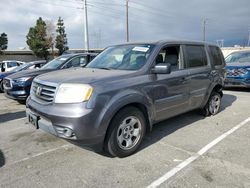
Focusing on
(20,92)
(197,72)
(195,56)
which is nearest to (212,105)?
(197,72)

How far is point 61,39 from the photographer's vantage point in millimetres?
44031

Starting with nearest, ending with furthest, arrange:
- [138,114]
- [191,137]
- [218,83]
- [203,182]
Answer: [203,182]
[138,114]
[191,137]
[218,83]

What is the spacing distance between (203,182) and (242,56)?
9.50m

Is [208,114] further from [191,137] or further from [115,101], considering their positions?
[115,101]

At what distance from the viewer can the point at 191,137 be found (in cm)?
438

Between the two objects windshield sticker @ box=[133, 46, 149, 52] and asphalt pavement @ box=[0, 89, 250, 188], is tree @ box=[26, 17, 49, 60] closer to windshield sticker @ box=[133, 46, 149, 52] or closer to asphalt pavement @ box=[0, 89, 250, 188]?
asphalt pavement @ box=[0, 89, 250, 188]

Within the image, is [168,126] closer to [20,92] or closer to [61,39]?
[20,92]

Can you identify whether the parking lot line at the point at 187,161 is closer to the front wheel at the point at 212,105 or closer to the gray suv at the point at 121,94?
the gray suv at the point at 121,94

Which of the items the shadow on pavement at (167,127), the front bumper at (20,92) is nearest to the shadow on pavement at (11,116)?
the front bumper at (20,92)

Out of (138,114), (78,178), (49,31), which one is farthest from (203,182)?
(49,31)

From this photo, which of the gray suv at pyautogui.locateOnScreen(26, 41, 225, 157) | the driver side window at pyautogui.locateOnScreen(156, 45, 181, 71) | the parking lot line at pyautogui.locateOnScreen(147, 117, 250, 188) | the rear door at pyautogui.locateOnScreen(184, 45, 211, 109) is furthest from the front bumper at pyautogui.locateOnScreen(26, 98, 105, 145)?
the rear door at pyautogui.locateOnScreen(184, 45, 211, 109)

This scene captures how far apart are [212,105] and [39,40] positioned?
40.0 metres

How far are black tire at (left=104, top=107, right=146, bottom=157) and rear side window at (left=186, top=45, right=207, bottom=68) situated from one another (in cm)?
181

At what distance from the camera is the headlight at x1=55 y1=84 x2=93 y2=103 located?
299 cm
